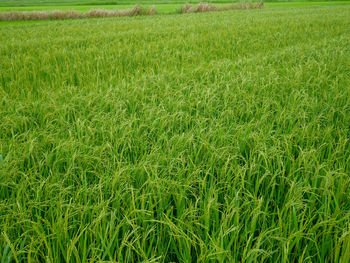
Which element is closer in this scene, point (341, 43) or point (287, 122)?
point (287, 122)

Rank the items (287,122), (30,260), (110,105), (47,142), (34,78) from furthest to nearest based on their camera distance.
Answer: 1. (34,78)
2. (110,105)
3. (287,122)
4. (47,142)
5. (30,260)

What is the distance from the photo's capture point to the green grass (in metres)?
1.12

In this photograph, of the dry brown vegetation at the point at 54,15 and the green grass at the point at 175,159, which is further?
the dry brown vegetation at the point at 54,15

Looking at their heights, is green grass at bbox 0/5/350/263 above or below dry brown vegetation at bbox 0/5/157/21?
below

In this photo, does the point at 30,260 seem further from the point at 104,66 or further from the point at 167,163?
the point at 104,66

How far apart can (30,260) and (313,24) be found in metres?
11.1

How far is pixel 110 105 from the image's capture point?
2.62m

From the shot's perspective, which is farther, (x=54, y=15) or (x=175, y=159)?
(x=54, y=15)

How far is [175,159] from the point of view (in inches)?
63.1

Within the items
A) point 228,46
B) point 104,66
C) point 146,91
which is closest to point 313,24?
point 228,46

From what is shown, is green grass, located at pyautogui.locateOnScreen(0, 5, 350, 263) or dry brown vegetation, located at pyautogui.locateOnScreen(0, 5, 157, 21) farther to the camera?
dry brown vegetation, located at pyautogui.locateOnScreen(0, 5, 157, 21)

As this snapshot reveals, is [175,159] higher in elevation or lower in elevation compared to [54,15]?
lower

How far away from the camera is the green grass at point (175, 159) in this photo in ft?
3.68

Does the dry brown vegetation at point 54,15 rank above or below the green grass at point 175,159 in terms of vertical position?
above
